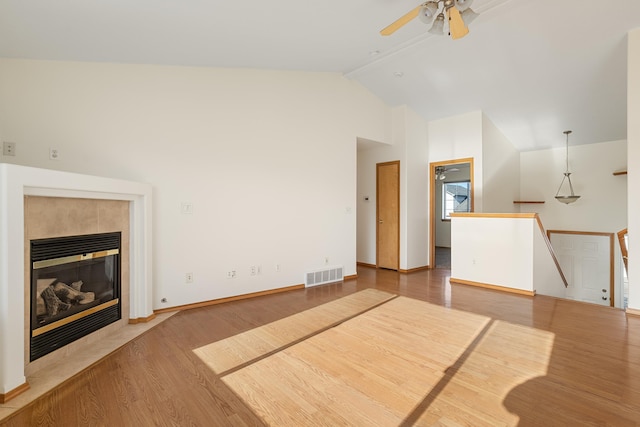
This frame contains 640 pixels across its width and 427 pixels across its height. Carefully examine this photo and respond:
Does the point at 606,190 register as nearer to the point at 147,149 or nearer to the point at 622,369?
the point at 622,369

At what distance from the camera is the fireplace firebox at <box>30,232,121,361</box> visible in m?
2.32

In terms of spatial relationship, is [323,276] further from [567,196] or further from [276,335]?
[567,196]

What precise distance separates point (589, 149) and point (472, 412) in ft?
23.0

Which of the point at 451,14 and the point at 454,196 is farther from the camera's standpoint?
the point at 454,196

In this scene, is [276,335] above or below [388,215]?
below

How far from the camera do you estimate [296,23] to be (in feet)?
10.6

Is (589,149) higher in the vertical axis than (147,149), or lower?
higher

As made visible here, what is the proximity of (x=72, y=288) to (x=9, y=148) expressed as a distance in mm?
1468

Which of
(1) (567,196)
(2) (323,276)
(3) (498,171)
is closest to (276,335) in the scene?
(2) (323,276)

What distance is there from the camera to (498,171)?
6242mm

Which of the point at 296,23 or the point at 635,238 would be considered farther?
the point at 635,238

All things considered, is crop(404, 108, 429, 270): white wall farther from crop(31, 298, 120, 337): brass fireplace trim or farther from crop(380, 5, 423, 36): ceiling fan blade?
crop(31, 298, 120, 337): brass fireplace trim

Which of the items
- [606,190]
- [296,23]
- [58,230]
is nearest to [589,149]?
[606,190]

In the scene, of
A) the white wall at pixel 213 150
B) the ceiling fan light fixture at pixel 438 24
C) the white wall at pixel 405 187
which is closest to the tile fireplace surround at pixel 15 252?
the white wall at pixel 213 150
